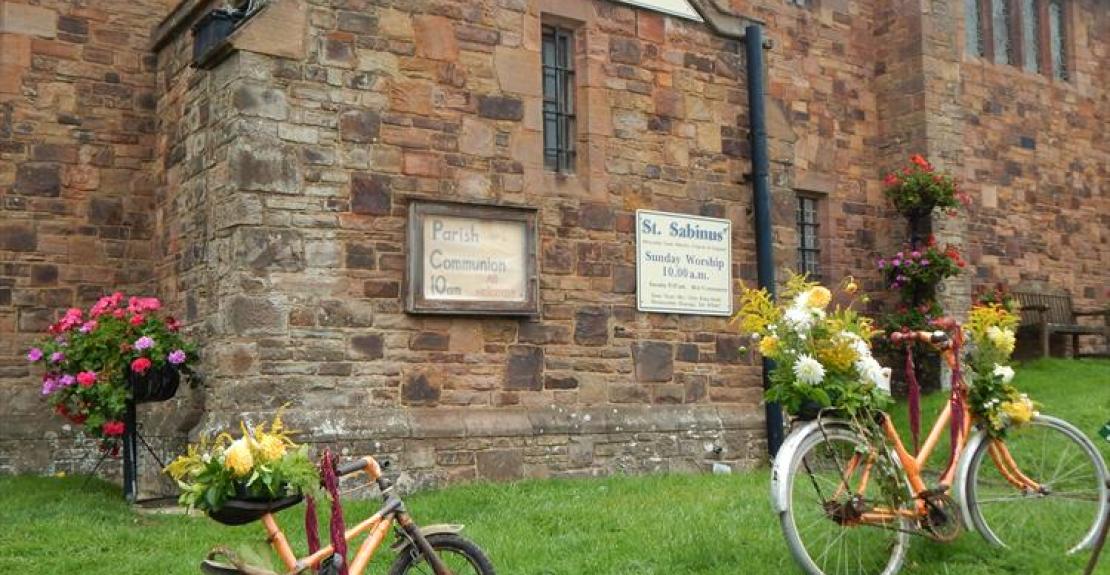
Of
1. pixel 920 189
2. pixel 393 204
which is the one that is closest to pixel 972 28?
pixel 920 189

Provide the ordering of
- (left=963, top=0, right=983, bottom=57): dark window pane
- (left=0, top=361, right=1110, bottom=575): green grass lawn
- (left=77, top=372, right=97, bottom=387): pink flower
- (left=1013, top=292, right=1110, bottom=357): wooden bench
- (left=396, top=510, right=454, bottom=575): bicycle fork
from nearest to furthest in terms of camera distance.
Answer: (left=396, top=510, right=454, bottom=575): bicycle fork
(left=0, top=361, right=1110, bottom=575): green grass lawn
(left=77, top=372, right=97, bottom=387): pink flower
(left=1013, top=292, right=1110, bottom=357): wooden bench
(left=963, top=0, right=983, bottom=57): dark window pane

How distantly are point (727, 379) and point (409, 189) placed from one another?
3666mm

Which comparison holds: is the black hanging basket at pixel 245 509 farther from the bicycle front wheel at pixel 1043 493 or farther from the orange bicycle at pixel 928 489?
the bicycle front wheel at pixel 1043 493

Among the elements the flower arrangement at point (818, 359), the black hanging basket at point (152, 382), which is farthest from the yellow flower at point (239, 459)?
the black hanging basket at point (152, 382)

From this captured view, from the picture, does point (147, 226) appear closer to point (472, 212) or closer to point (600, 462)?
point (472, 212)

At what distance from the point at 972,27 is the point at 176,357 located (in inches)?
537

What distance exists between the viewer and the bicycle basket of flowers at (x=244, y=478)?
158 inches

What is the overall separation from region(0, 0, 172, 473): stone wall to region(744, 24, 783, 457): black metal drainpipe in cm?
558

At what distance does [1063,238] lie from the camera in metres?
18.1

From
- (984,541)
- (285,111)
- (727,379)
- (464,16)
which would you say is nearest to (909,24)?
(727,379)

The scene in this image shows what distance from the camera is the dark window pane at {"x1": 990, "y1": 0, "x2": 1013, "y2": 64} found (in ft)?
58.6

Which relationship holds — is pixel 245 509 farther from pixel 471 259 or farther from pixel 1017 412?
pixel 471 259

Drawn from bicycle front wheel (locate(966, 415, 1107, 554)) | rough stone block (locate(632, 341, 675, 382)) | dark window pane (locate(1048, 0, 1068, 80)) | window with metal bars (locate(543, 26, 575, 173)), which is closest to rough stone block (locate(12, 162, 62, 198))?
window with metal bars (locate(543, 26, 575, 173))

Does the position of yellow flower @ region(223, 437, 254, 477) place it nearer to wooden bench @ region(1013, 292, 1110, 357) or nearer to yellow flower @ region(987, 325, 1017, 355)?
yellow flower @ region(987, 325, 1017, 355)
